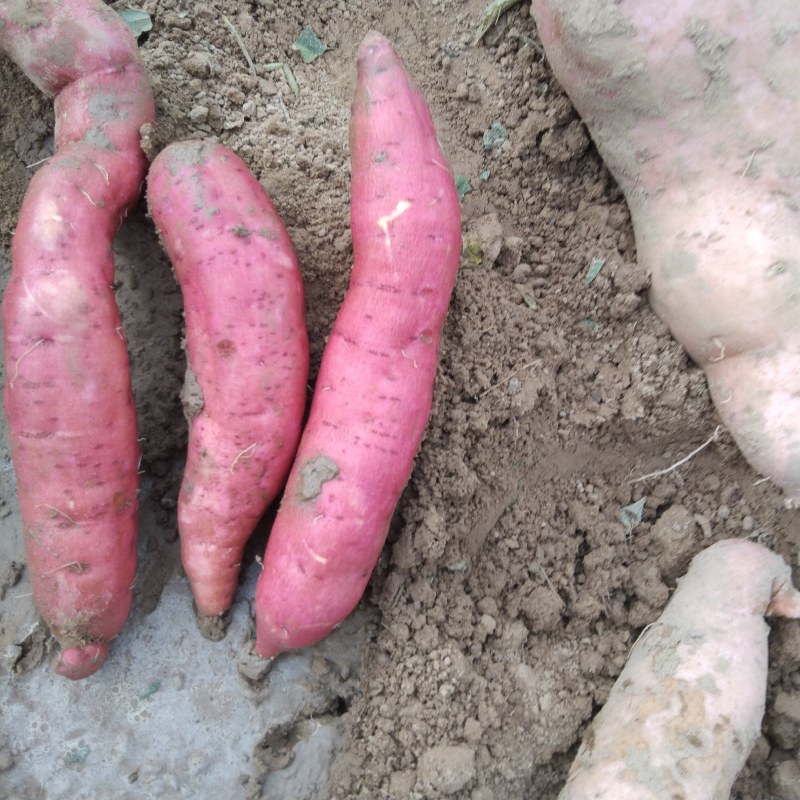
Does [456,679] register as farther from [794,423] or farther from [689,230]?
[689,230]

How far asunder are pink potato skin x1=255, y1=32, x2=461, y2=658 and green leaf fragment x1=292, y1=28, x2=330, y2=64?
27 centimetres

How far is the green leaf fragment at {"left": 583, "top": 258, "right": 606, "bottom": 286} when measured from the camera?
4.41 feet

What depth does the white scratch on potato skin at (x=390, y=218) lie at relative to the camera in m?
1.13

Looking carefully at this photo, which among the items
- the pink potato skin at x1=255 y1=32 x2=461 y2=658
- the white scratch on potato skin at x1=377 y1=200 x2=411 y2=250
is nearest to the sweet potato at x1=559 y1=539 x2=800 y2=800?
the pink potato skin at x1=255 y1=32 x2=461 y2=658

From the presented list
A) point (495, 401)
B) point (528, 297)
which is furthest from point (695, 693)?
point (528, 297)

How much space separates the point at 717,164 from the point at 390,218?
592 mm

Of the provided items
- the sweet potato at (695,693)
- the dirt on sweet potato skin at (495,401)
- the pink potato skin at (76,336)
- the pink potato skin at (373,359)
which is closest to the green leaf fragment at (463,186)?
the dirt on sweet potato skin at (495,401)

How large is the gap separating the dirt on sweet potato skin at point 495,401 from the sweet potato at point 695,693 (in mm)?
72

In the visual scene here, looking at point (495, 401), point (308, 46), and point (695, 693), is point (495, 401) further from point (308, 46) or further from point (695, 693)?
point (308, 46)

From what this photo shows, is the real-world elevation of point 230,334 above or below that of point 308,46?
below

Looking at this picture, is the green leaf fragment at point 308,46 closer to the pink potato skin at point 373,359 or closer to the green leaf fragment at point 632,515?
the pink potato skin at point 373,359

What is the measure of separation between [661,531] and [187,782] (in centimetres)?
93

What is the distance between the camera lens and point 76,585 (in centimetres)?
118

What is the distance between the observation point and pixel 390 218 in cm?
113
